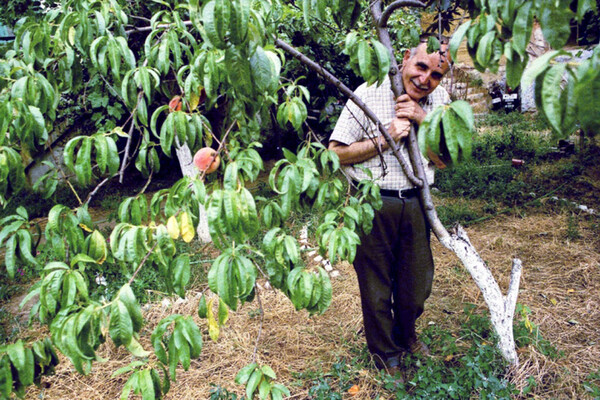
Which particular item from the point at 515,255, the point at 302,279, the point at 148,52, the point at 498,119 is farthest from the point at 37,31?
the point at 498,119

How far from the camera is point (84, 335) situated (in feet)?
3.51

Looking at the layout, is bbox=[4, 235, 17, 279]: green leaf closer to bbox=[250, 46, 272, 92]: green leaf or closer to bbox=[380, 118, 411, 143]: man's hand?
bbox=[250, 46, 272, 92]: green leaf

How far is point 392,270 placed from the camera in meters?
2.48

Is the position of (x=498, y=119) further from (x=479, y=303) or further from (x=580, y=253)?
(x=479, y=303)

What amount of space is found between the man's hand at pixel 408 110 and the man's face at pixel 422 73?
0.16 m

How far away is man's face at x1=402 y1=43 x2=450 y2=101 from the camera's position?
80.0 inches

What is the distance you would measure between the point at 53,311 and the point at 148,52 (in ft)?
2.73

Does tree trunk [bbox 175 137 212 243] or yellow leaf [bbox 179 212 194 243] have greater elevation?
yellow leaf [bbox 179 212 194 243]

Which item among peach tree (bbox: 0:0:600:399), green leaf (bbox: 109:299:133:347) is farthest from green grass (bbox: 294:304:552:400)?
green leaf (bbox: 109:299:133:347)

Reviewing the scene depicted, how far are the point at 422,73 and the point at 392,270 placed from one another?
3.58 ft

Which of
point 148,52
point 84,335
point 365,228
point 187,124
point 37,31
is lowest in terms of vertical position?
point 365,228

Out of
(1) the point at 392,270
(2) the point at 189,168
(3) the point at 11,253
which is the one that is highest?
(3) the point at 11,253

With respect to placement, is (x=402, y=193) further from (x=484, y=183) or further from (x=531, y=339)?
(x=484, y=183)

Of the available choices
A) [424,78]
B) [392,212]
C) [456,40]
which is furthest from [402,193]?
[456,40]
